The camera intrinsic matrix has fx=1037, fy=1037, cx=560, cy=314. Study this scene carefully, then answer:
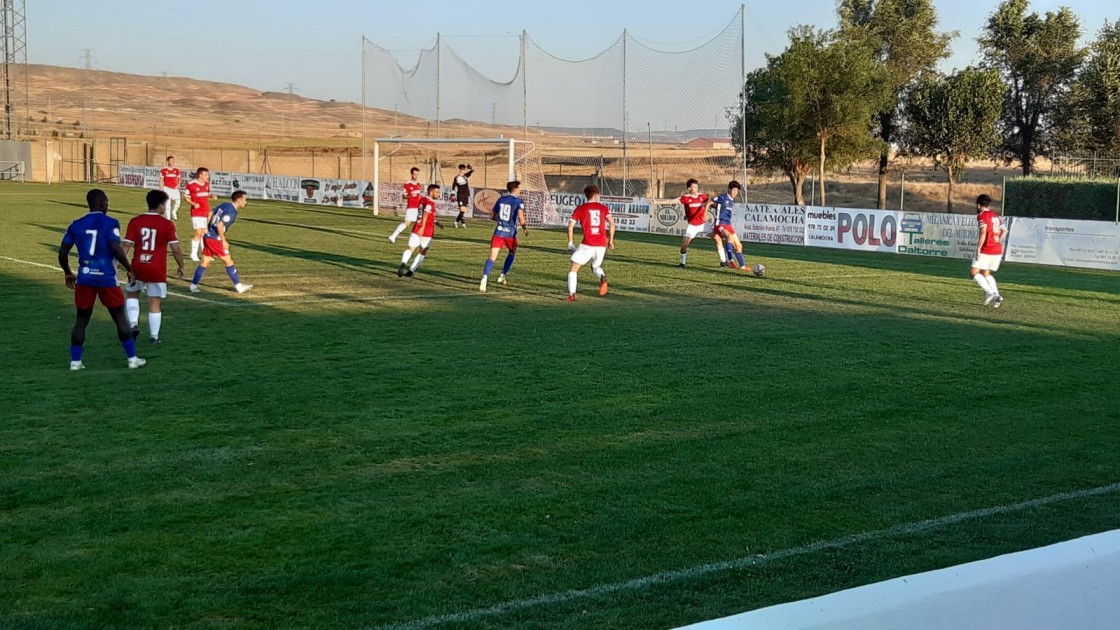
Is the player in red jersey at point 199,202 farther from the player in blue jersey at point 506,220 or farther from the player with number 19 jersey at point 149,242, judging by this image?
the player with number 19 jersey at point 149,242

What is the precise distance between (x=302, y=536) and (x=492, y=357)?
5710mm

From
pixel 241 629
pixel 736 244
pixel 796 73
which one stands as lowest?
pixel 241 629

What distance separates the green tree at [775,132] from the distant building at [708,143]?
9095mm

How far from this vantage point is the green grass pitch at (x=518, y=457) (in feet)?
16.4

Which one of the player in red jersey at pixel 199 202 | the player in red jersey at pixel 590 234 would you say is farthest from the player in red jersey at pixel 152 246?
the player in red jersey at pixel 199 202

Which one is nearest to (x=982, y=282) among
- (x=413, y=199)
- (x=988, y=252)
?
(x=988, y=252)

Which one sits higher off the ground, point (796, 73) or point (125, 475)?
point (796, 73)

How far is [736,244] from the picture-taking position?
69.4 ft

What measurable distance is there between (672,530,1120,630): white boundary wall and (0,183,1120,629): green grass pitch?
2.14 metres

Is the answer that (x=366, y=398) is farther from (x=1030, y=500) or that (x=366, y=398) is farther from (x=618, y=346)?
(x=1030, y=500)

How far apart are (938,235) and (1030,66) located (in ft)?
85.2

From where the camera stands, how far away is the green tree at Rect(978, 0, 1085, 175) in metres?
46.8

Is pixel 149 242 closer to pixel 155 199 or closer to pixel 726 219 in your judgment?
pixel 155 199

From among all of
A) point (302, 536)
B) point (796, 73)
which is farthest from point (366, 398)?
point (796, 73)
